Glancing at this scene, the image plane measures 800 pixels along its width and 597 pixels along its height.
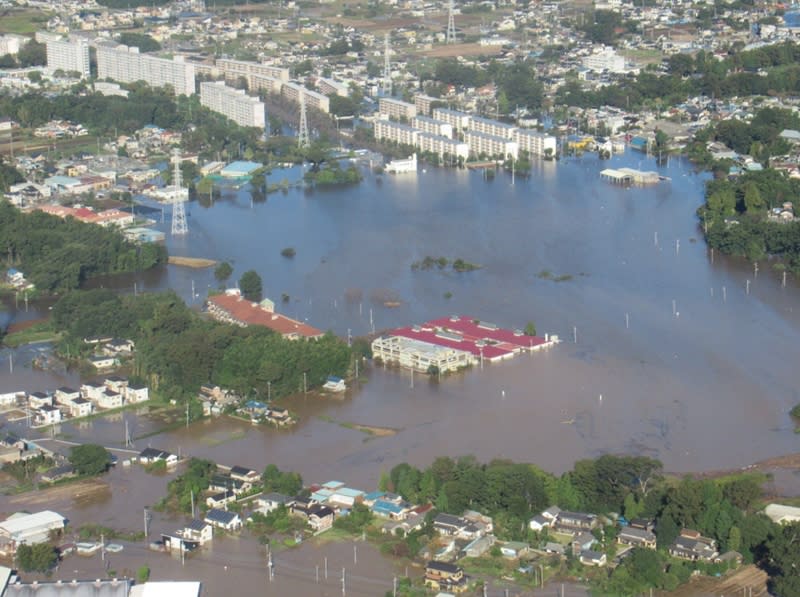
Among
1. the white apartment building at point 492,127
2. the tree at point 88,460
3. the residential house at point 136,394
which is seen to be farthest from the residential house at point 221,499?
the white apartment building at point 492,127

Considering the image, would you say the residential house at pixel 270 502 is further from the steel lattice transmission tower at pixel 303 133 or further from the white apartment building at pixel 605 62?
the white apartment building at pixel 605 62

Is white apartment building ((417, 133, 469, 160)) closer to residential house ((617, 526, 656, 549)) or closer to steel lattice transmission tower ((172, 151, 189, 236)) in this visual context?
steel lattice transmission tower ((172, 151, 189, 236))

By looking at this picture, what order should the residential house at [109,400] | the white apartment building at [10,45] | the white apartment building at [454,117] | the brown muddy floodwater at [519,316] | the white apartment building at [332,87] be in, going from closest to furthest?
the brown muddy floodwater at [519,316] < the residential house at [109,400] < the white apartment building at [454,117] < the white apartment building at [332,87] < the white apartment building at [10,45]

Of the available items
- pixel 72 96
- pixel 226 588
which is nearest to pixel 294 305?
pixel 226 588

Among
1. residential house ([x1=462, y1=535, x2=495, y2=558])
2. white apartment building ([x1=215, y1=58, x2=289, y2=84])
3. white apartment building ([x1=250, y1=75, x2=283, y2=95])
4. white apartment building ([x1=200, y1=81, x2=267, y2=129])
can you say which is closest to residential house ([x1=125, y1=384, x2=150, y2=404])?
residential house ([x1=462, y1=535, x2=495, y2=558])

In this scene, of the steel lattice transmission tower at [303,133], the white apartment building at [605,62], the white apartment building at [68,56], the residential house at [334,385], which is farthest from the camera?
the white apartment building at [605,62]

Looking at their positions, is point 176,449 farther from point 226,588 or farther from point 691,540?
point 691,540

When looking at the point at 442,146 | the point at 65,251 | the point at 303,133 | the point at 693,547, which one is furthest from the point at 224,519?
the point at 303,133
